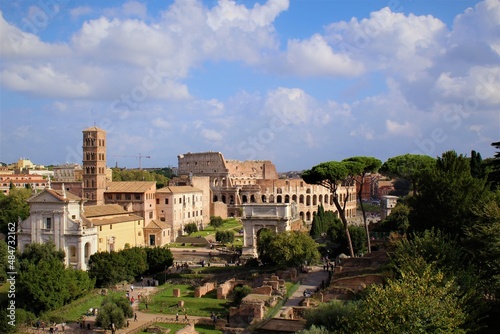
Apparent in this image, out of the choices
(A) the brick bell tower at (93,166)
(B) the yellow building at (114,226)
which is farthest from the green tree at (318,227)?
(A) the brick bell tower at (93,166)

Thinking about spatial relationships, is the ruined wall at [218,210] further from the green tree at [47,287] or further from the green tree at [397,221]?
the green tree at [47,287]

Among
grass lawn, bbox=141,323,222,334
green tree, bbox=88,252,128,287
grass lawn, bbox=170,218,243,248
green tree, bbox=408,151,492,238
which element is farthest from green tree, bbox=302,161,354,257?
grass lawn, bbox=170,218,243,248

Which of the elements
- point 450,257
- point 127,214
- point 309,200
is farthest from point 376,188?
point 450,257

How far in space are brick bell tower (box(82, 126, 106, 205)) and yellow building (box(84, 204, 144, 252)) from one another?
19.0 ft

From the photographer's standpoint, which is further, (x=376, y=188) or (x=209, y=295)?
(x=376, y=188)

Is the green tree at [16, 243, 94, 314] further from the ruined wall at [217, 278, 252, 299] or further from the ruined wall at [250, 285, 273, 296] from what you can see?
the ruined wall at [250, 285, 273, 296]

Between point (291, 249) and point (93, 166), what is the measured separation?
82.7 feet

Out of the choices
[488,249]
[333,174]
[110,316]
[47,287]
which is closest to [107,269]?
[47,287]

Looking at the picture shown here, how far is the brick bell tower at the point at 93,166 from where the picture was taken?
172 feet

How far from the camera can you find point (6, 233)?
48344 millimetres

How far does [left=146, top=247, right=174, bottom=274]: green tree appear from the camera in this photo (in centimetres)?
3853

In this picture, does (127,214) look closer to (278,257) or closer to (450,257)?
(278,257)

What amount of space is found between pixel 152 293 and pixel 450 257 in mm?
19731

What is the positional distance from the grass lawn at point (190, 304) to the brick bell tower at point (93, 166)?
69.1 feet
